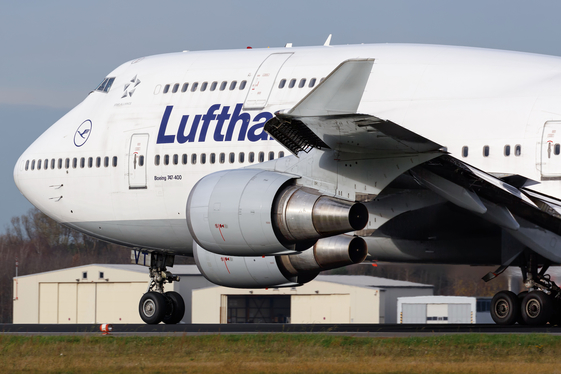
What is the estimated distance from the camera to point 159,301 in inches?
781

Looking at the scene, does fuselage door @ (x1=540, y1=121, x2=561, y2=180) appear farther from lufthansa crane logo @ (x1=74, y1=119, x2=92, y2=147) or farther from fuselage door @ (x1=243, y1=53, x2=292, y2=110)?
lufthansa crane logo @ (x1=74, y1=119, x2=92, y2=147)

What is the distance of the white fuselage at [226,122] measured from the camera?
16.3 metres

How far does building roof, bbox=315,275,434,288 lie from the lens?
4474cm

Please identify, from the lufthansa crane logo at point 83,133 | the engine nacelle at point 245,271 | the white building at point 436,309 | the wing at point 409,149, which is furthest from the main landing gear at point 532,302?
the white building at point 436,309

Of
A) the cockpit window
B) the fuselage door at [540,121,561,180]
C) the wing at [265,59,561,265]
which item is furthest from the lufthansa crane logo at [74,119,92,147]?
the fuselage door at [540,121,561,180]

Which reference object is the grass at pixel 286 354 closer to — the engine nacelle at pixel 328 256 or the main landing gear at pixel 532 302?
the engine nacelle at pixel 328 256

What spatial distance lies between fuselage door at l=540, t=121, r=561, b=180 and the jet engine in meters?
3.81

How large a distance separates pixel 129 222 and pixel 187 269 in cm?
2838

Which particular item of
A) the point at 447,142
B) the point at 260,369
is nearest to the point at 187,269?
the point at 447,142

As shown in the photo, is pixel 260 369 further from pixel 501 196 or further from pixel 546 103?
pixel 546 103

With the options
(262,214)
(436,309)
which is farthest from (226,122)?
(436,309)

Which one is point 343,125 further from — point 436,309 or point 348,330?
point 436,309

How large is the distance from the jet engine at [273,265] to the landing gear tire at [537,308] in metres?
3.95

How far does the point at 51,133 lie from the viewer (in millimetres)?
22422
